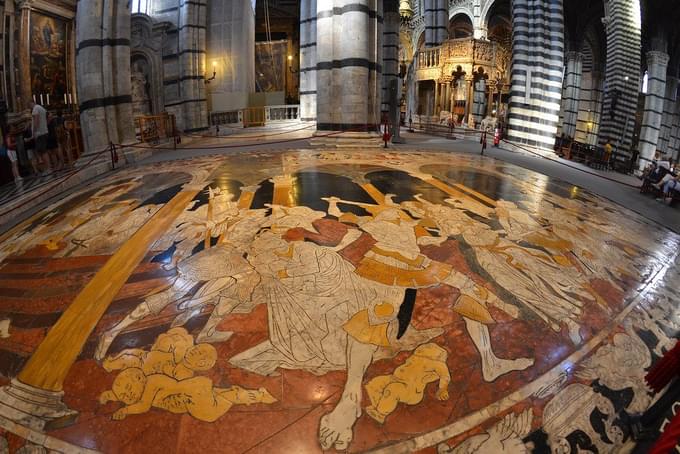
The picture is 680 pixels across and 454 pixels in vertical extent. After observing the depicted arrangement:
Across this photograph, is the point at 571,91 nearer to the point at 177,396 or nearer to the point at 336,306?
the point at 336,306

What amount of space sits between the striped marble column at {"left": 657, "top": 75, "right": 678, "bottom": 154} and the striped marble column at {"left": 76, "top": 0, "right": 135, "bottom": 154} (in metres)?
26.3

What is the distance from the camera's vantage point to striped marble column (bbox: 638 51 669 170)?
15.7m

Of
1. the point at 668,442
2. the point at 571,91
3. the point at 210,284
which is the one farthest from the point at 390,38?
the point at 668,442

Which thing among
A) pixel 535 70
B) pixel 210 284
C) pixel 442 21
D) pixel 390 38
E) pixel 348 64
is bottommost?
pixel 210 284

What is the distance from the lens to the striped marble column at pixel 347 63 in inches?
384

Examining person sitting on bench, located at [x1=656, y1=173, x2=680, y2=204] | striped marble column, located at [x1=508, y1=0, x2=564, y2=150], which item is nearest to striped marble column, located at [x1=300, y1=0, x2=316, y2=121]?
striped marble column, located at [x1=508, y1=0, x2=564, y2=150]

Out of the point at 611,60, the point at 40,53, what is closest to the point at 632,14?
the point at 611,60

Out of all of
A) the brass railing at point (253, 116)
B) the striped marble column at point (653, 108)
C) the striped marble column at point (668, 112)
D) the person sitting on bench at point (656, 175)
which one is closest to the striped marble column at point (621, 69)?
the striped marble column at point (653, 108)

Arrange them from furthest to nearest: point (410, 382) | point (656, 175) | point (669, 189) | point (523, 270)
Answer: point (656, 175)
point (669, 189)
point (523, 270)
point (410, 382)

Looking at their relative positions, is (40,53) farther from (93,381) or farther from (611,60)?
(611,60)

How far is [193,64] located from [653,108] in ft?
65.2

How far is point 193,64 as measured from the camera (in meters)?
16.2

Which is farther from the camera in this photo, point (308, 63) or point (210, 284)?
point (308, 63)

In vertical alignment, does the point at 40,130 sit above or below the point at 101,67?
below
